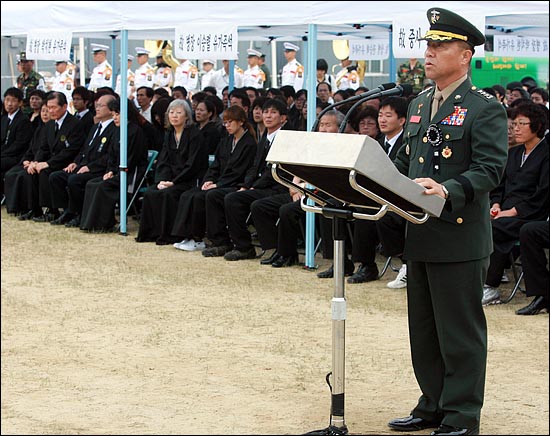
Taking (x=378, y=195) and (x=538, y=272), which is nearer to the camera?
(x=378, y=195)

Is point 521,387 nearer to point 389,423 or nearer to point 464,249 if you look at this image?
point 389,423

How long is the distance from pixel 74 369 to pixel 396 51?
13.3 ft

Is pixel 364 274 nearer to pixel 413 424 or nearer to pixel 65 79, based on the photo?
pixel 413 424

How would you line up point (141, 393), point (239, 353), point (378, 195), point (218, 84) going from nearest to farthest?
point (378, 195)
point (141, 393)
point (239, 353)
point (218, 84)

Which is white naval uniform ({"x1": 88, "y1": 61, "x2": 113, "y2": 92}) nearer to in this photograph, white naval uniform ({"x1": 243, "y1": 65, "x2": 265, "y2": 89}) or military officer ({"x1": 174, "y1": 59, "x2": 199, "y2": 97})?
military officer ({"x1": 174, "y1": 59, "x2": 199, "y2": 97})

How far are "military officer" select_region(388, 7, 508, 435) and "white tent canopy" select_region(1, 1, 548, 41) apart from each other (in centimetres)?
371

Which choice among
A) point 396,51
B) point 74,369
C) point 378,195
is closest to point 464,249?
point 378,195

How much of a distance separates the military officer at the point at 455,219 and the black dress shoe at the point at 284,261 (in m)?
4.89

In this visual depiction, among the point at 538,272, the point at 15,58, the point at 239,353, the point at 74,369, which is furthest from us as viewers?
the point at 15,58

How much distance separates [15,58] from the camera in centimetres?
2452

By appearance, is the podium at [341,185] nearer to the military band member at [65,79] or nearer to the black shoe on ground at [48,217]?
the black shoe on ground at [48,217]

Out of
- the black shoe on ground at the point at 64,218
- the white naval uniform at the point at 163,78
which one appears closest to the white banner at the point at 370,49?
the white naval uniform at the point at 163,78


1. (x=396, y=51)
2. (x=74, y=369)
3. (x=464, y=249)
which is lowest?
(x=74, y=369)

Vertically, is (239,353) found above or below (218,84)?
below
